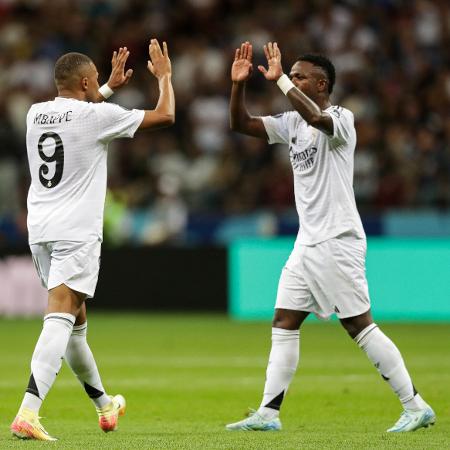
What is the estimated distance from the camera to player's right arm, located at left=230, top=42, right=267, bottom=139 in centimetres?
765

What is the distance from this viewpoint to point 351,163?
7.64 metres

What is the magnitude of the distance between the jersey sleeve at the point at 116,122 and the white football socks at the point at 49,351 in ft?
3.49

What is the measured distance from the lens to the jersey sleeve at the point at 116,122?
715cm

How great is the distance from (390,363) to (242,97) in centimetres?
185

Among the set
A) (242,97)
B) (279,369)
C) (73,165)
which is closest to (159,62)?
(242,97)

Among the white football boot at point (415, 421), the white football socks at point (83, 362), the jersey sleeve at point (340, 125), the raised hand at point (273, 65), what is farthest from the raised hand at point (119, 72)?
the white football boot at point (415, 421)

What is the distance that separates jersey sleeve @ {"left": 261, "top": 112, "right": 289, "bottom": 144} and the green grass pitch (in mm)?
1792

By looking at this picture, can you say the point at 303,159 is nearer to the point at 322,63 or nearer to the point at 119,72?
the point at 322,63

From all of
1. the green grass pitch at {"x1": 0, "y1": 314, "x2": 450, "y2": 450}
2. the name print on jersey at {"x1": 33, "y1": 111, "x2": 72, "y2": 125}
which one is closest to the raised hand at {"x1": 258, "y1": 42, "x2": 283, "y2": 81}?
the name print on jersey at {"x1": 33, "y1": 111, "x2": 72, "y2": 125}

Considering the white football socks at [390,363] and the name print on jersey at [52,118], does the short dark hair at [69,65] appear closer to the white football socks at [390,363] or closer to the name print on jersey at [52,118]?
the name print on jersey at [52,118]

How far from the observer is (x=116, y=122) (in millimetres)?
7164

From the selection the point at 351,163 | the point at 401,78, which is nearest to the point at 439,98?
the point at 401,78

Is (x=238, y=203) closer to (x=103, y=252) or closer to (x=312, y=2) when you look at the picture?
(x=103, y=252)

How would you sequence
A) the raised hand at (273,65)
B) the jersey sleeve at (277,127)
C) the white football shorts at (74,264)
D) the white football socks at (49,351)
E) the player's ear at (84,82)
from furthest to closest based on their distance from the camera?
the jersey sleeve at (277,127) < the raised hand at (273,65) < the player's ear at (84,82) < the white football shorts at (74,264) < the white football socks at (49,351)
